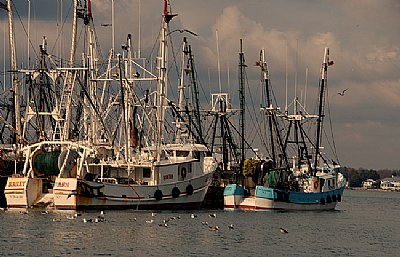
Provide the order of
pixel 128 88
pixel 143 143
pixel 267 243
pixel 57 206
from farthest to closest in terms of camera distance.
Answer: pixel 143 143, pixel 128 88, pixel 57 206, pixel 267 243

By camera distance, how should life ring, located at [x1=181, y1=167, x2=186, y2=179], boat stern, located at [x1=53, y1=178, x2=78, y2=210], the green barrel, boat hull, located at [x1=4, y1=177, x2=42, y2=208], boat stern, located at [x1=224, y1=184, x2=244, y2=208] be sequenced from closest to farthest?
boat stern, located at [x1=53, y1=178, x2=78, y2=210]
boat hull, located at [x1=4, y1=177, x2=42, y2=208]
the green barrel
life ring, located at [x1=181, y1=167, x2=186, y2=179]
boat stern, located at [x1=224, y1=184, x2=244, y2=208]

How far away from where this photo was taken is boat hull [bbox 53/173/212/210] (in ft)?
245

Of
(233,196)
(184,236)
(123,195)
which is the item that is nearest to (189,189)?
(233,196)

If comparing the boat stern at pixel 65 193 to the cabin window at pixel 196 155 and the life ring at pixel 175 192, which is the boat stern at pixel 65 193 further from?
the cabin window at pixel 196 155

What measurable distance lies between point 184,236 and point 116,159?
20.5 meters

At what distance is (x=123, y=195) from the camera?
254 ft

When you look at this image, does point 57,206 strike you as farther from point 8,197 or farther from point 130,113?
point 130,113

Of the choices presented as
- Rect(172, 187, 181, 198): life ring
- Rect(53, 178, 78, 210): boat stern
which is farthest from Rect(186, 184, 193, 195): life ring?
Rect(53, 178, 78, 210): boat stern

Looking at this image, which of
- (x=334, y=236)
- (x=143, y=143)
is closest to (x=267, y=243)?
(x=334, y=236)

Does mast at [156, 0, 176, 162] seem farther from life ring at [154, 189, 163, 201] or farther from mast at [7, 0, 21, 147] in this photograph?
mast at [7, 0, 21, 147]

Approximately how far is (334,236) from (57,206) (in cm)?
2295

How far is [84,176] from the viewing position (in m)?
77.5

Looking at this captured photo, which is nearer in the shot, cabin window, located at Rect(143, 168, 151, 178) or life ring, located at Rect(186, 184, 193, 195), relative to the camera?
cabin window, located at Rect(143, 168, 151, 178)

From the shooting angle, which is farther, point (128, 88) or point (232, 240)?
point (128, 88)
